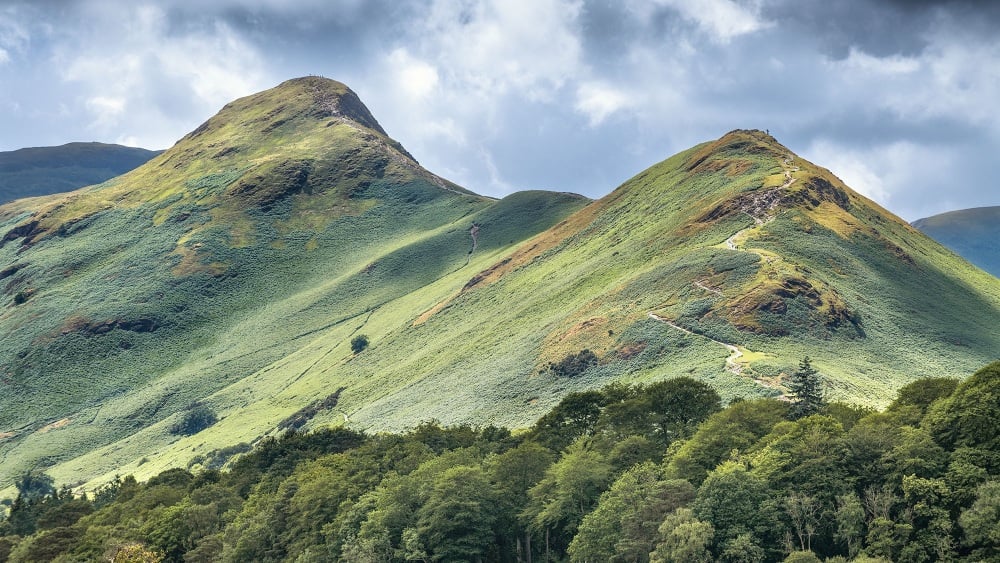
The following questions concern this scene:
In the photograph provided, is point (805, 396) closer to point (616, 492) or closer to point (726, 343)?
point (616, 492)

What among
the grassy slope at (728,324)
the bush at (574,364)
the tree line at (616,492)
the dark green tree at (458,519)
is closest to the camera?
the tree line at (616,492)

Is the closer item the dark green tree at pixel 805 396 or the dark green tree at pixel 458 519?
the dark green tree at pixel 458 519

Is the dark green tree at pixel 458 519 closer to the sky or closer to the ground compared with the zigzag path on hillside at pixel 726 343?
closer to the ground

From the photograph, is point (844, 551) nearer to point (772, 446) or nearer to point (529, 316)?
point (772, 446)

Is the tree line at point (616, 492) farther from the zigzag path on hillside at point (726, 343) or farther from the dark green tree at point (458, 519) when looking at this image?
the zigzag path on hillside at point (726, 343)

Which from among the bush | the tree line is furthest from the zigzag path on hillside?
the tree line

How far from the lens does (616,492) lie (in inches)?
3250

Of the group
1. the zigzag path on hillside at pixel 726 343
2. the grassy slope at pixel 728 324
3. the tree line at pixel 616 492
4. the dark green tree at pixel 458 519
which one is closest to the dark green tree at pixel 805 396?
the tree line at pixel 616 492

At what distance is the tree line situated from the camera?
6912 centimetres

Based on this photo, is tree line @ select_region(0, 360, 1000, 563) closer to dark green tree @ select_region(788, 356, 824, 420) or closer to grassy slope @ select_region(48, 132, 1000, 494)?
dark green tree @ select_region(788, 356, 824, 420)

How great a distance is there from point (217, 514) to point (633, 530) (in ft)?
201

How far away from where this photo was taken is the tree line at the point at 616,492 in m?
69.1

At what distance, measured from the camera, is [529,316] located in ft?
630

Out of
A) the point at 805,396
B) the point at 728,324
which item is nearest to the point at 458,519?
the point at 805,396
